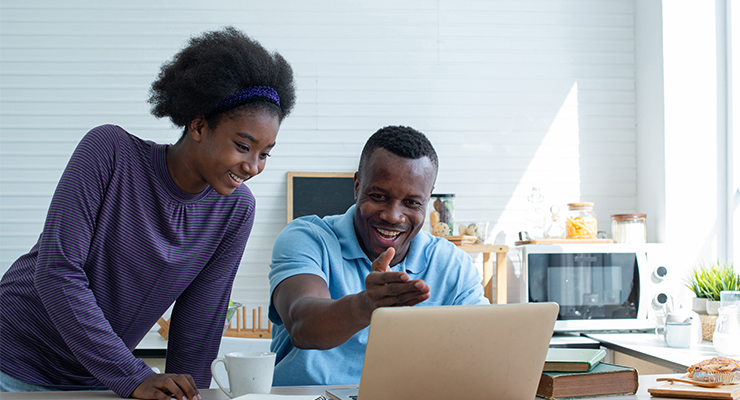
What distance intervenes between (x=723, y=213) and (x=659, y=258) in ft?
1.74

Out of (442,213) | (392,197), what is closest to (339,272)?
(392,197)

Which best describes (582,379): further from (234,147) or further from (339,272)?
(234,147)

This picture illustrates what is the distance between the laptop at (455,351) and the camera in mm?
802

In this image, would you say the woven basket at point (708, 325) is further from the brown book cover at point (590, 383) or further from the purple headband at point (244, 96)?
the purple headband at point (244, 96)

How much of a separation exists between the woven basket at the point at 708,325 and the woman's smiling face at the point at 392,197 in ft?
5.60

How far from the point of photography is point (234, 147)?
1.28m

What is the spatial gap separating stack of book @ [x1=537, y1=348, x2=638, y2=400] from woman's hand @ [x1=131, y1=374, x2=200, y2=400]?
2.06 feet

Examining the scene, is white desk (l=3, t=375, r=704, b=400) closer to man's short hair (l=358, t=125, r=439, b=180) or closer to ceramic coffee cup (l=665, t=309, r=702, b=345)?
man's short hair (l=358, t=125, r=439, b=180)

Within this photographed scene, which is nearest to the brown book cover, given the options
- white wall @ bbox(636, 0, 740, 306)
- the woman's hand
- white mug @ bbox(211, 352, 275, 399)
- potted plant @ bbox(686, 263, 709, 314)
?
white mug @ bbox(211, 352, 275, 399)

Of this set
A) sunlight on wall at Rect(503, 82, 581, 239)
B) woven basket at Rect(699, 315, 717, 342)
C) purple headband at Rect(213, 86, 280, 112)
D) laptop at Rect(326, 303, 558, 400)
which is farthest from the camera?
sunlight on wall at Rect(503, 82, 581, 239)

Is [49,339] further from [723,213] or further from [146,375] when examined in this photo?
[723,213]

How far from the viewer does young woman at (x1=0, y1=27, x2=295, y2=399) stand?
3.95ft

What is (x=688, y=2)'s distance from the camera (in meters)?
3.05

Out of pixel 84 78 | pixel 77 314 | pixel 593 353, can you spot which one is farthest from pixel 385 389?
pixel 84 78
